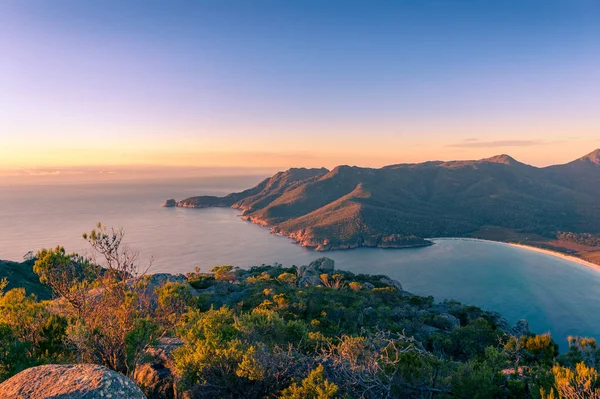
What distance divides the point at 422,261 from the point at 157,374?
132 m

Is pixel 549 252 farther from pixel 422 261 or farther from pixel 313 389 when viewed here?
pixel 313 389

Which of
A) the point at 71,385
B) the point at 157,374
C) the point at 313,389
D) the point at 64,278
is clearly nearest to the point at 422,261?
the point at 157,374

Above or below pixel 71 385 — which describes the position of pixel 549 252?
below

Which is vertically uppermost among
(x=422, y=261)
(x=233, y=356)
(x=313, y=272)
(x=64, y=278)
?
(x=64, y=278)

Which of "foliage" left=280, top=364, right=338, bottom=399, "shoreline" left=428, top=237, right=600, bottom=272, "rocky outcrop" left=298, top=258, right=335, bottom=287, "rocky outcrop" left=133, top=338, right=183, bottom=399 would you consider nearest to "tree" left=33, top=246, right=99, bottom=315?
"rocky outcrop" left=133, top=338, right=183, bottom=399

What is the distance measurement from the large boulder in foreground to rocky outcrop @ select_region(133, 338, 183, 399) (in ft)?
11.5

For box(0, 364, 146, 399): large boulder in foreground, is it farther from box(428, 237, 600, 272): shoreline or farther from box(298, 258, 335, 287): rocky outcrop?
box(428, 237, 600, 272): shoreline

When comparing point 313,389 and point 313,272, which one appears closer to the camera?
point 313,389

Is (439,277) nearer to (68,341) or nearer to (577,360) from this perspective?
(577,360)

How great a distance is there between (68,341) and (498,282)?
127636mm

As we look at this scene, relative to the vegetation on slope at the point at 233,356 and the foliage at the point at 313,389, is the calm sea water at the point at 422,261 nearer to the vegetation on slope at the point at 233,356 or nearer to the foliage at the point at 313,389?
the vegetation on slope at the point at 233,356

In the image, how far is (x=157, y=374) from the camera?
9.85 m

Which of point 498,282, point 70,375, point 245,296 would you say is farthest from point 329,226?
point 70,375

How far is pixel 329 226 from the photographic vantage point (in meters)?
159
